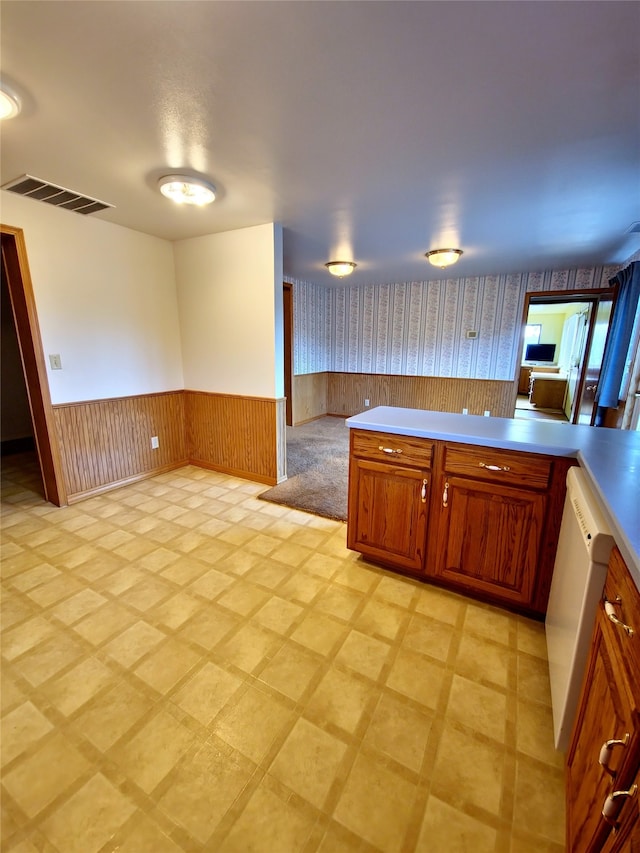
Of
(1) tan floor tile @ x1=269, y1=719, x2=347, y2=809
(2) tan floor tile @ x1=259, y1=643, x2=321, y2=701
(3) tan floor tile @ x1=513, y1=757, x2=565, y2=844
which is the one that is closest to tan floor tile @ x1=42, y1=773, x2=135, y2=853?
(1) tan floor tile @ x1=269, y1=719, x2=347, y2=809

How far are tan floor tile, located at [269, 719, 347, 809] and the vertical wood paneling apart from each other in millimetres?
2271

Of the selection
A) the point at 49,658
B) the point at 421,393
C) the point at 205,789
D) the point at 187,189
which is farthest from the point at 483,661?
the point at 421,393

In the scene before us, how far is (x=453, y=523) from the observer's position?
1.85 meters

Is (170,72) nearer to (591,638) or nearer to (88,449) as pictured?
(591,638)

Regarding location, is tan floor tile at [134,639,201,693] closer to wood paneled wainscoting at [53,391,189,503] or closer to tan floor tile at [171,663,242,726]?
tan floor tile at [171,663,242,726]

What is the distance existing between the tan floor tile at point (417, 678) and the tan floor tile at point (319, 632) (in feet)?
0.93

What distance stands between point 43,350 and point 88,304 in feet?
1.74

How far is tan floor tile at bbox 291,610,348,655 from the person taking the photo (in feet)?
5.33

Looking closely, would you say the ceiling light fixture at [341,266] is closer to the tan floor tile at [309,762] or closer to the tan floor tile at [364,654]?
the tan floor tile at [364,654]

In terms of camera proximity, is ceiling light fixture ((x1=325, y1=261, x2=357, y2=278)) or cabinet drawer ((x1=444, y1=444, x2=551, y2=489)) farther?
ceiling light fixture ((x1=325, y1=261, x2=357, y2=278))

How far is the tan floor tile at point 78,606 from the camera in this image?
1786 millimetres

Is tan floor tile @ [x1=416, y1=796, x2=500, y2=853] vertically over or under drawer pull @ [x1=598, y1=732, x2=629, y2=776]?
under

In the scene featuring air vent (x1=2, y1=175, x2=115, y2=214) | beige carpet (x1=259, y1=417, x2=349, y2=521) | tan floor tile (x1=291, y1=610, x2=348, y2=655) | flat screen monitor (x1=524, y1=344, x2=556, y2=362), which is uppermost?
air vent (x1=2, y1=175, x2=115, y2=214)

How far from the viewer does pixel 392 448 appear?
1947mm
